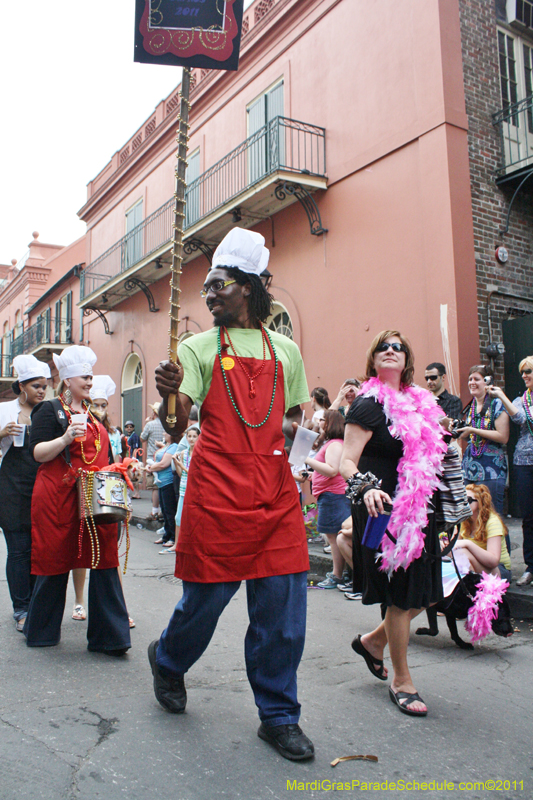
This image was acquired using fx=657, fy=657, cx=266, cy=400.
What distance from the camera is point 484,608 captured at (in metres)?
4.02

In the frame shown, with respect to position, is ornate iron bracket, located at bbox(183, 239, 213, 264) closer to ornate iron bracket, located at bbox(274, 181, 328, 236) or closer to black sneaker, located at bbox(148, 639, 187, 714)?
ornate iron bracket, located at bbox(274, 181, 328, 236)

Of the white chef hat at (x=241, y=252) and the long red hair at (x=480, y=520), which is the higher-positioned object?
the white chef hat at (x=241, y=252)

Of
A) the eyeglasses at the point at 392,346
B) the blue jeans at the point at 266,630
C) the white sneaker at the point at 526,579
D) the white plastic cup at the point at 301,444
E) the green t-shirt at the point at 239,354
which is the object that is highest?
the eyeglasses at the point at 392,346

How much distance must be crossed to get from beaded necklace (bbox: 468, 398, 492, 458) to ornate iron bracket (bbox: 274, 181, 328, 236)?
529cm

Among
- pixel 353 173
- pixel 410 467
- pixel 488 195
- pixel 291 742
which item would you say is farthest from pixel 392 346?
pixel 353 173

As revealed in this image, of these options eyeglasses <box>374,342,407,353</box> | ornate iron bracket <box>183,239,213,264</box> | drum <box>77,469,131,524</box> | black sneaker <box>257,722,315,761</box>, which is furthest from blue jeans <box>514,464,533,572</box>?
ornate iron bracket <box>183,239,213,264</box>

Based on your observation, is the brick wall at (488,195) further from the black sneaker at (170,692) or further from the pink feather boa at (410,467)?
the black sneaker at (170,692)

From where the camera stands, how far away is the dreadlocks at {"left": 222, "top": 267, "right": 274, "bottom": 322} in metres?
2.95

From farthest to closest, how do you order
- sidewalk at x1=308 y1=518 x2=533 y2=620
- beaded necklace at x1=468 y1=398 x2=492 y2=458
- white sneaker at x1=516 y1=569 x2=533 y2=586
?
beaded necklace at x1=468 y1=398 x2=492 y2=458 < white sneaker at x1=516 y1=569 x2=533 y2=586 < sidewalk at x1=308 y1=518 x2=533 y2=620

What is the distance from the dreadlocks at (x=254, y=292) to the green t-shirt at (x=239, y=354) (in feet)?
0.27

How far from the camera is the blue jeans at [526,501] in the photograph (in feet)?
18.3

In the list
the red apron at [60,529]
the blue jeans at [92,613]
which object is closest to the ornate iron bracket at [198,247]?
the red apron at [60,529]

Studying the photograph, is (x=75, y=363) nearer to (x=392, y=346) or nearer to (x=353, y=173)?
(x=392, y=346)

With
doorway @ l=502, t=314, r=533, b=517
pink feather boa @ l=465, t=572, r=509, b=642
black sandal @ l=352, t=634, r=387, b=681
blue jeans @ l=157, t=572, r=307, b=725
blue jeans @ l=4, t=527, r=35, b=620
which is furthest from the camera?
doorway @ l=502, t=314, r=533, b=517
